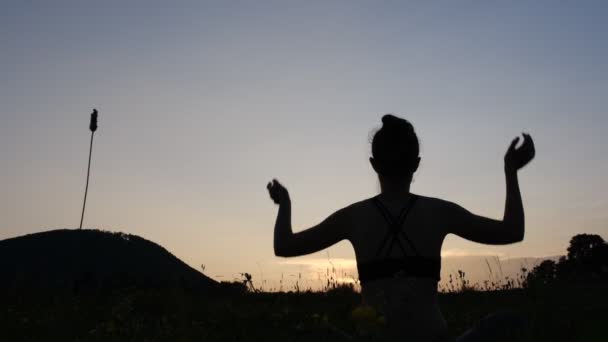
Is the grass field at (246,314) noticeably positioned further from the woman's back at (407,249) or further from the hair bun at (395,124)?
the hair bun at (395,124)

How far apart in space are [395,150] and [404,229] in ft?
1.52

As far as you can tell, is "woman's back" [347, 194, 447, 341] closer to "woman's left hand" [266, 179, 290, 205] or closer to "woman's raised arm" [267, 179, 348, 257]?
"woman's raised arm" [267, 179, 348, 257]

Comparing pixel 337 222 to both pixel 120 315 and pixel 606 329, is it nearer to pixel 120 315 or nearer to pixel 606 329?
pixel 120 315

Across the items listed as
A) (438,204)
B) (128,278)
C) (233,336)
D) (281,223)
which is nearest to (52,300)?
(128,278)

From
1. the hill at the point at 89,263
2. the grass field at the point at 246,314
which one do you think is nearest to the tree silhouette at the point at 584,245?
the grass field at the point at 246,314

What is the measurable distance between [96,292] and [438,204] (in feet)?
34.7

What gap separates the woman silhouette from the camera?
3234mm

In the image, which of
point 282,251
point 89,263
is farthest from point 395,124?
point 89,263

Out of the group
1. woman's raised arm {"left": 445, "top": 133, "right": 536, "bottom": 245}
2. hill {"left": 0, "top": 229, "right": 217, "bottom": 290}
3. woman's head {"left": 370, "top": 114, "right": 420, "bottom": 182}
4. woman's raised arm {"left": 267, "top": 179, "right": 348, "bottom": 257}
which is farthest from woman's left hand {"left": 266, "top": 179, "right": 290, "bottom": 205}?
Result: hill {"left": 0, "top": 229, "right": 217, "bottom": 290}

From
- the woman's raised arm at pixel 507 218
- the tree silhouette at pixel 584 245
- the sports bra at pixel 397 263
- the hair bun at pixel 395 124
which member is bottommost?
the sports bra at pixel 397 263

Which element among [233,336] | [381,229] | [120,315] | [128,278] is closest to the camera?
[381,229]

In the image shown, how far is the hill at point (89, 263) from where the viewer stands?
1316 centimetres

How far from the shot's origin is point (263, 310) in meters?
8.98

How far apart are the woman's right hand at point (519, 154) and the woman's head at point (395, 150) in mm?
521
